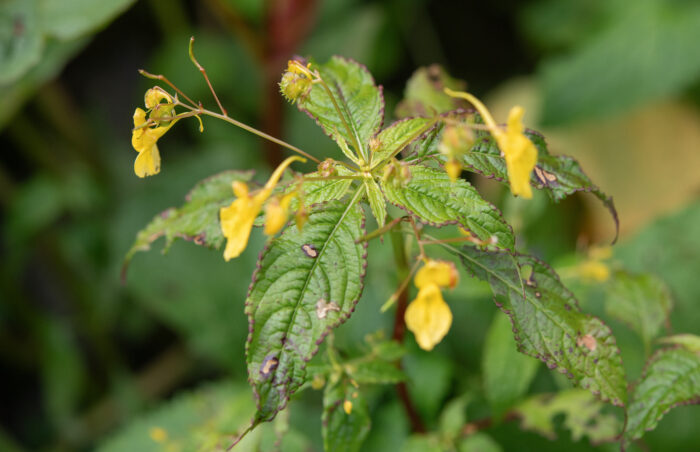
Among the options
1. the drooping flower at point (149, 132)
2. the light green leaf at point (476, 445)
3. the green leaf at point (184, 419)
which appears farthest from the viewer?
the green leaf at point (184, 419)

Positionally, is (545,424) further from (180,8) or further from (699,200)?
(180,8)

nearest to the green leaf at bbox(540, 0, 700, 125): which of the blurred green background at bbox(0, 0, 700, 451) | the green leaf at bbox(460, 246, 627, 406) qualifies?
the blurred green background at bbox(0, 0, 700, 451)

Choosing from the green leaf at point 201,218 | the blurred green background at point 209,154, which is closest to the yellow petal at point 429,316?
the green leaf at point 201,218

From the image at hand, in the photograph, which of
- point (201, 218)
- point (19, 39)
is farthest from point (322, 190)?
point (19, 39)

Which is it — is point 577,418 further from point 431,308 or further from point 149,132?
point 149,132

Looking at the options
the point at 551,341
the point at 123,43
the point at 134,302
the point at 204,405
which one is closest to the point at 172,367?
the point at 134,302

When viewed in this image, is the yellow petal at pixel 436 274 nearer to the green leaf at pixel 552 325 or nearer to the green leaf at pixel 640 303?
the green leaf at pixel 552 325
